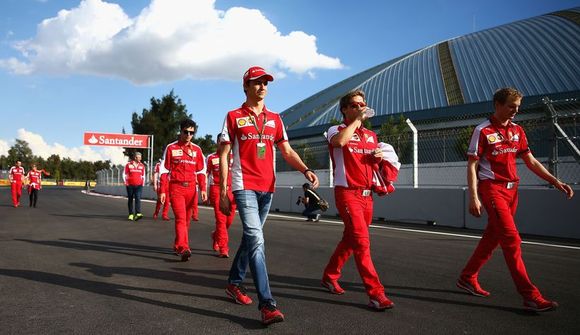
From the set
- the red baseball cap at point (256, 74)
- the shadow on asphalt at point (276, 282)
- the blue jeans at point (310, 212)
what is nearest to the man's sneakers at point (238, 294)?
the shadow on asphalt at point (276, 282)

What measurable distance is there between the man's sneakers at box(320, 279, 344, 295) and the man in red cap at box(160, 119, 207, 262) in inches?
99.9

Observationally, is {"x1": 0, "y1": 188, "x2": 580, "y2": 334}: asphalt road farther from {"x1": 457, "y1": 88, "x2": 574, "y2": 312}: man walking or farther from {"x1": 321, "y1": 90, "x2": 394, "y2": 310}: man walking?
{"x1": 457, "y1": 88, "x2": 574, "y2": 312}: man walking

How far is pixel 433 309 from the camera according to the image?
3.50m

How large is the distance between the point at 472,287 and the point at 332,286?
1252 mm

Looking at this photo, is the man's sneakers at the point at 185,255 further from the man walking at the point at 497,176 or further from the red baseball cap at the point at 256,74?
the man walking at the point at 497,176

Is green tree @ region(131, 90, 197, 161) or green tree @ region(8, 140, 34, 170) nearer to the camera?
green tree @ region(131, 90, 197, 161)

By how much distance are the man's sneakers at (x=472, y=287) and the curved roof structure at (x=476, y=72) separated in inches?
1372

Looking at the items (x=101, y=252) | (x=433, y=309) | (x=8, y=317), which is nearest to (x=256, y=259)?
(x=433, y=309)

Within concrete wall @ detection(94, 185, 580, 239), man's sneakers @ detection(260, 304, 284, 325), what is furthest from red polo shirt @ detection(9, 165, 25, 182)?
man's sneakers @ detection(260, 304, 284, 325)

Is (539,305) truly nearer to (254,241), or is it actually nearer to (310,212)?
(254,241)

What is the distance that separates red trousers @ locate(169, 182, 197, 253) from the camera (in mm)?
5855

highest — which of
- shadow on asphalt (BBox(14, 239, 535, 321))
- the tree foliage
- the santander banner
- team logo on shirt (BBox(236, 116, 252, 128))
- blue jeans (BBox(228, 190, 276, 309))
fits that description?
the tree foliage

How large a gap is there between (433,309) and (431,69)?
174ft

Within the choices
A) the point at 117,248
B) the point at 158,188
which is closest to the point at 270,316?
the point at 117,248
